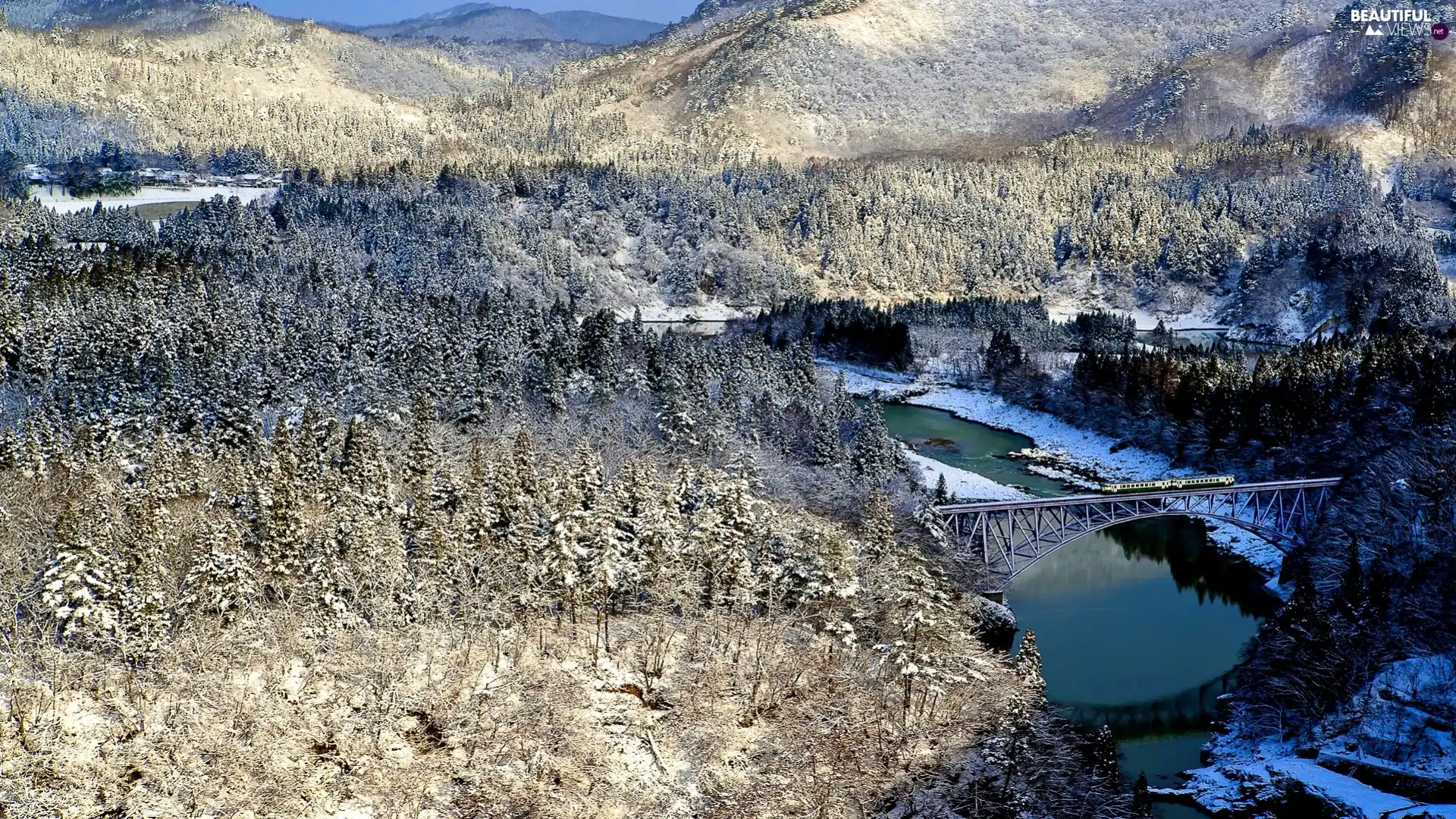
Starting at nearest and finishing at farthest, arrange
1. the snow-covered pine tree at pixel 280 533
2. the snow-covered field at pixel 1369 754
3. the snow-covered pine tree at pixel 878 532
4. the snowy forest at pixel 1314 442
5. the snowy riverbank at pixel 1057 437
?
the snow-covered field at pixel 1369 754
the snow-covered pine tree at pixel 280 533
the snowy forest at pixel 1314 442
the snow-covered pine tree at pixel 878 532
the snowy riverbank at pixel 1057 437

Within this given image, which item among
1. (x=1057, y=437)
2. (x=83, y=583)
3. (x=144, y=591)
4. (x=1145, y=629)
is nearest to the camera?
(x=83, y=583)

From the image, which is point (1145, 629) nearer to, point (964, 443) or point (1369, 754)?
point (1369, 754)

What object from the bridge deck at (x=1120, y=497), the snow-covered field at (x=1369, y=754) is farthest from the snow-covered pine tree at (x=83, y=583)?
the snow-covered field at (x=1369, y=754)

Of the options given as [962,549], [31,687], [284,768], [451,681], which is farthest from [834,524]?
[31,687]

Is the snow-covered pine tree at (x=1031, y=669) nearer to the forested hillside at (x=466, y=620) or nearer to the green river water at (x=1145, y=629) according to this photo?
the forested hillside at (x=466, y=620)

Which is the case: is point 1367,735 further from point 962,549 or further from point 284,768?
point 284,768

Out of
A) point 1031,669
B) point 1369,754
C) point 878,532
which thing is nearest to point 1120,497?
point 878,532

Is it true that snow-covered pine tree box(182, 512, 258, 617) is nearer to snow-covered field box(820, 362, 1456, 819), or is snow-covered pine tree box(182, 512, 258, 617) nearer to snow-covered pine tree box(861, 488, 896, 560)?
snow-covered pine tree box(861, 488, 896, 560)
